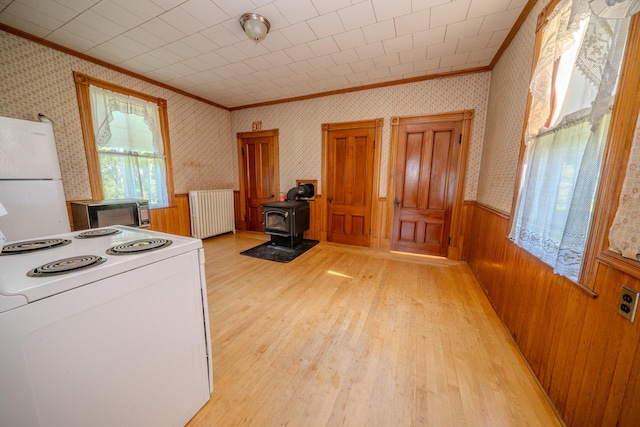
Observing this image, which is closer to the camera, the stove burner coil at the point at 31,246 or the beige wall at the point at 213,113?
the stove burner coil at the point at 31,246

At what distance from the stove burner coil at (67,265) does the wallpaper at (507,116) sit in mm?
2786

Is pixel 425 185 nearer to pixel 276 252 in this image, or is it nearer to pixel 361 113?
pixel 361 113

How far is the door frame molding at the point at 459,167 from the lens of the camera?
3115 mm

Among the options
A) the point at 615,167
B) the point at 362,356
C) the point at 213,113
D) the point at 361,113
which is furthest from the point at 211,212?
the point at 615,167

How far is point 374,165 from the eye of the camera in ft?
12.0

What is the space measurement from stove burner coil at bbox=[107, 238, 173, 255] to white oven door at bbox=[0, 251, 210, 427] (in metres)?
0.10

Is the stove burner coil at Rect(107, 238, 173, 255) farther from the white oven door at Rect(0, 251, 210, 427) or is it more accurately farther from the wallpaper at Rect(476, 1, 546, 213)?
the wallpaper at Rect(476, 1, 546, 213)

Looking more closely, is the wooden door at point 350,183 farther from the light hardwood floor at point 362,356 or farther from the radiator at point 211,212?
the radiator at point 211,212

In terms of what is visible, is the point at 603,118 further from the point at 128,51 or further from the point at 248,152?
the point at 248,152

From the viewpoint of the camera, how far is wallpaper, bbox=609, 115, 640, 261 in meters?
0.84

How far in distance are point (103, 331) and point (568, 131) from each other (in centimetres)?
229

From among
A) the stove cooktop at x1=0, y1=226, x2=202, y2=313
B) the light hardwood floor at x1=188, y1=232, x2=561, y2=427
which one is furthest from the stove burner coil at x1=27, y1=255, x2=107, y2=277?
the light hardwood floor at x1=188, y1=232, x2=561, y2=427

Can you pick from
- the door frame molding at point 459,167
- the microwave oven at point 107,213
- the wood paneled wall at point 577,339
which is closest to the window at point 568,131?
the wood paneled wall at point 577,339

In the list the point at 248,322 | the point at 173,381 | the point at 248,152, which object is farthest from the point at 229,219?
the point at 173,381
